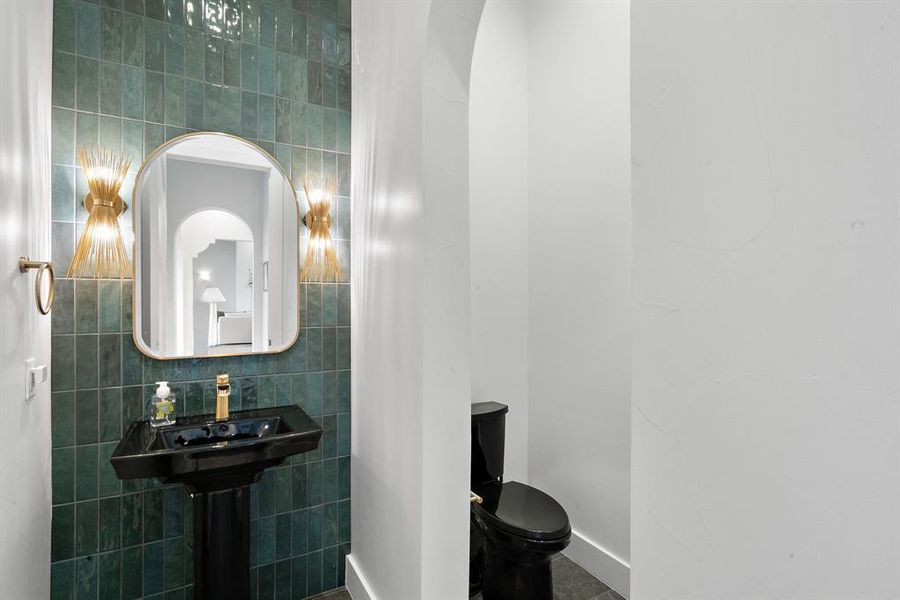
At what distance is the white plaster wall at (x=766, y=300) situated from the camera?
43 centimetres

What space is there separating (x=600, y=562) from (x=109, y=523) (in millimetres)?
2131

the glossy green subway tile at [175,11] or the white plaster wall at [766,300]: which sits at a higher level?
the glossy green subway tile at [175,11]

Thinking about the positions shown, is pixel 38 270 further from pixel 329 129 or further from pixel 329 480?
pixel 329 480

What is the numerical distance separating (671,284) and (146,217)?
1.96 metres

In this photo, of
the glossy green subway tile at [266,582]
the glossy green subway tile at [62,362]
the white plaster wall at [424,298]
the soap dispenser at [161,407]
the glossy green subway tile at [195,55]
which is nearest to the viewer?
the white plaster wall at [424,298]

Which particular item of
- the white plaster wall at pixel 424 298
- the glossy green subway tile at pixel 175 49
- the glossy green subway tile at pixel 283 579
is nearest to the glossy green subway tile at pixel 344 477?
the glossy green subway tile at pixel 283 579

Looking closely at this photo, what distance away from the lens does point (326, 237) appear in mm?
2131

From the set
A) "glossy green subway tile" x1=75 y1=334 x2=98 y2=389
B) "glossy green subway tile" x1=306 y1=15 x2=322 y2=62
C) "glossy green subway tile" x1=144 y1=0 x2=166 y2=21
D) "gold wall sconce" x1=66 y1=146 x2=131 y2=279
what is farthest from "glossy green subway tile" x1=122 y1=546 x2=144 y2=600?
"glossy green subway tile" x1=306 y1=15 x2=322 y2=62

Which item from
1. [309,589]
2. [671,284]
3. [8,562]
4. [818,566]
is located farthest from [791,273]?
[309,589]

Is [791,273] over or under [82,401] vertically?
over

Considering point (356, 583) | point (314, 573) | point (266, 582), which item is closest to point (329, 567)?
point (314, 573)

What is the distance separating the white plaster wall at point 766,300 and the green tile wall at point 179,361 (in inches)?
67.9

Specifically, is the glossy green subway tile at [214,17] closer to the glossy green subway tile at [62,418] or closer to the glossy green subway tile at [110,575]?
the glossy green subway tile at [62,418]

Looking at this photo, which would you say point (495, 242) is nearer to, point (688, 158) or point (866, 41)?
point (688, 158)
